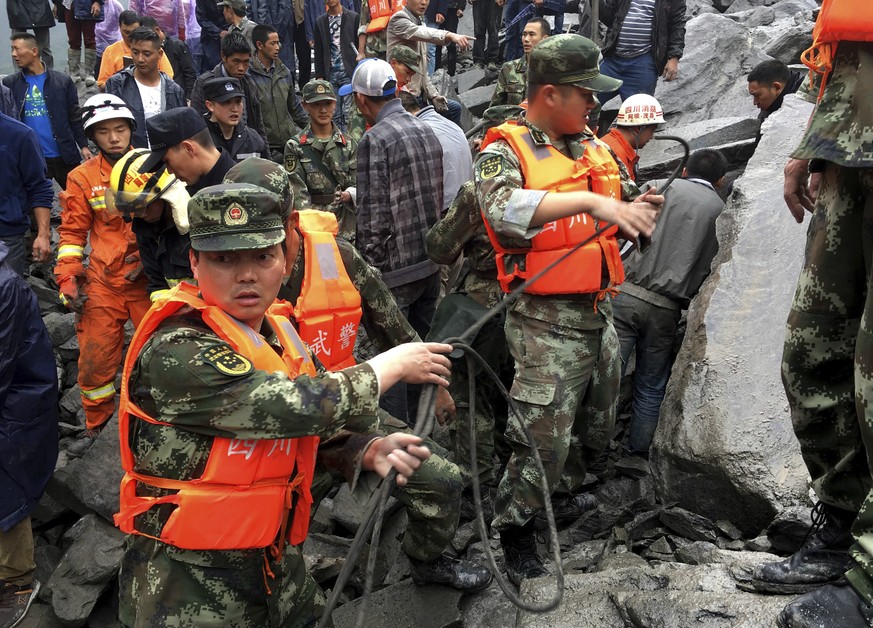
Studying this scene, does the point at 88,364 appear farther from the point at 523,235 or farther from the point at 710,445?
the point at 710,445

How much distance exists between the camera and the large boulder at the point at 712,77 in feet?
34.7

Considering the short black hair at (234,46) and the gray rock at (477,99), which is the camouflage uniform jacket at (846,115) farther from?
the gray rock at (477,99)

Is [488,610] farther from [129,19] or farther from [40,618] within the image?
[129,19]

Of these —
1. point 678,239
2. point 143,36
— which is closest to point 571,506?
point 678,239

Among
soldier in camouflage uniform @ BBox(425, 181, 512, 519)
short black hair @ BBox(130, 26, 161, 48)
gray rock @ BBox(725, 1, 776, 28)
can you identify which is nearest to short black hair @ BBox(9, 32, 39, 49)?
short black hair @ BBox(130, 26, 161, 48)

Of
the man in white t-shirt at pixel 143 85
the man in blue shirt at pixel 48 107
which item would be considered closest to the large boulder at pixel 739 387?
the man in white t-shirt at pixel 143 85

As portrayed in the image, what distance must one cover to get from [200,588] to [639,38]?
7.82 meters

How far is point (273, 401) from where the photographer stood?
2465 mm

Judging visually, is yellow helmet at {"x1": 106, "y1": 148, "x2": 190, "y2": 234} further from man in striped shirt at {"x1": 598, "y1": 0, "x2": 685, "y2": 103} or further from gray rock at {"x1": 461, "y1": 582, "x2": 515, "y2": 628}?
man in striped shirt at {"x1": 598, "y1": 0, "x2": 685, "y2": 103}

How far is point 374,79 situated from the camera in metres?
5.97

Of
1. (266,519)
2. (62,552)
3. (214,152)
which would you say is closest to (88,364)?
(62,552)

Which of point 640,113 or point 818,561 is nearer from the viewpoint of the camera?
point 818,561

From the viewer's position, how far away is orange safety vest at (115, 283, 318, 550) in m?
2.64

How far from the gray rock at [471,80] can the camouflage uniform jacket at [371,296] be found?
10.4 metres
